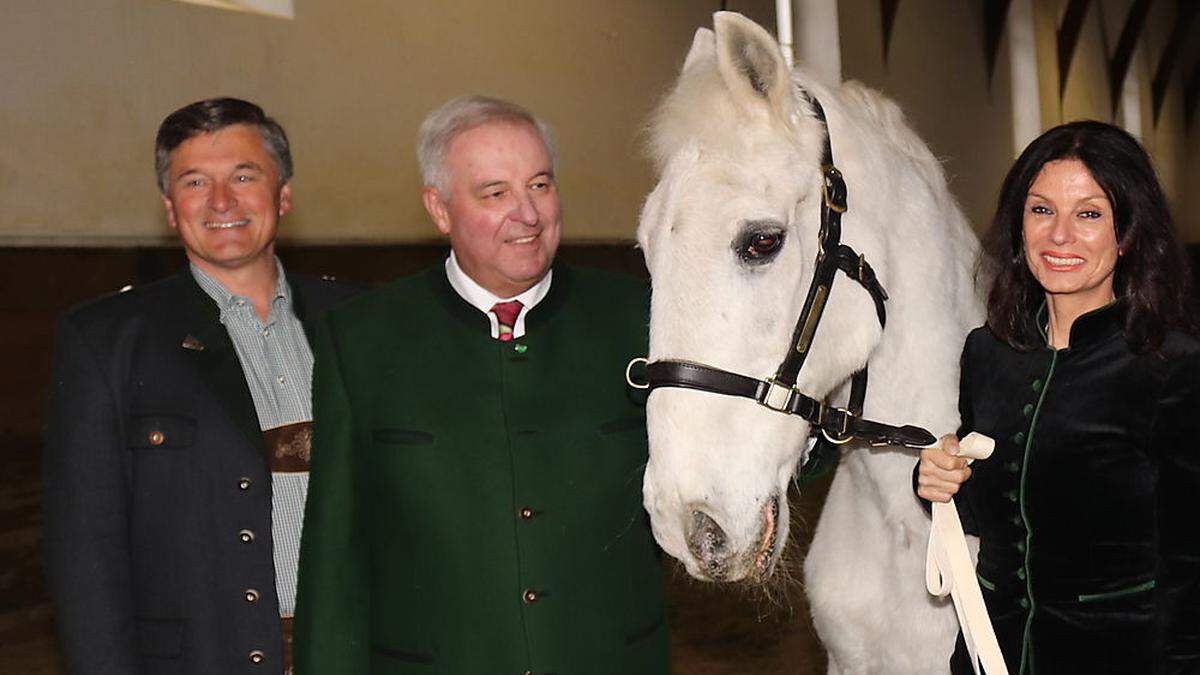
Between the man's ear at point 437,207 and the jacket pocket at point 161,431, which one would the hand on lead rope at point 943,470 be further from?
the jacket pocket at point 161,431

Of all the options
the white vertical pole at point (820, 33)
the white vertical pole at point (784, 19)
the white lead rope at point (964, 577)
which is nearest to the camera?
the white lead rope at point (964, 577)

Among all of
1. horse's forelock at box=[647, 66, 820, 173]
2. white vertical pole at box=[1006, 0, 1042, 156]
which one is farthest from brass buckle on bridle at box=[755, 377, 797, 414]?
white vertical pole at box=[1006, 0, 1042, 156]

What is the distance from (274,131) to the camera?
2.09m

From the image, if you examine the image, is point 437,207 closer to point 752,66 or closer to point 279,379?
point 279,379

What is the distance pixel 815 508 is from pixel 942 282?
4.50m

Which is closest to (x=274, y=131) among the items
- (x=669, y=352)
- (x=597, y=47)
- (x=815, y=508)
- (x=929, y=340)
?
(x=669, y=352)

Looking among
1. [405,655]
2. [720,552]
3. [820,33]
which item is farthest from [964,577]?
[820,33]

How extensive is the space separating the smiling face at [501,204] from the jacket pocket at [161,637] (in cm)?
78

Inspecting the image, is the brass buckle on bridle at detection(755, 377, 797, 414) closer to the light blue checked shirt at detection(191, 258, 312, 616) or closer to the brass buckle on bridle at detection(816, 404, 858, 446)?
the brass buckle on bridle at detection(816, 404, 858, 446)

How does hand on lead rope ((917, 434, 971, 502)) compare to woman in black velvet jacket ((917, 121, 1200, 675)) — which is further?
hand on lead rope ((917, 434, 971, 502))

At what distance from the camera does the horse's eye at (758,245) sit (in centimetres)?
176

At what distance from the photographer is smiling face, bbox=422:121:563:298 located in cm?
184

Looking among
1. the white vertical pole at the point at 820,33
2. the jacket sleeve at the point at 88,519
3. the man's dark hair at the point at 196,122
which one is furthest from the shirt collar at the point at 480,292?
the white vertical pole at the point at 820,33

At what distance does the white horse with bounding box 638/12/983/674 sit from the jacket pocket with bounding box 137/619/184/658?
2.75 feet
